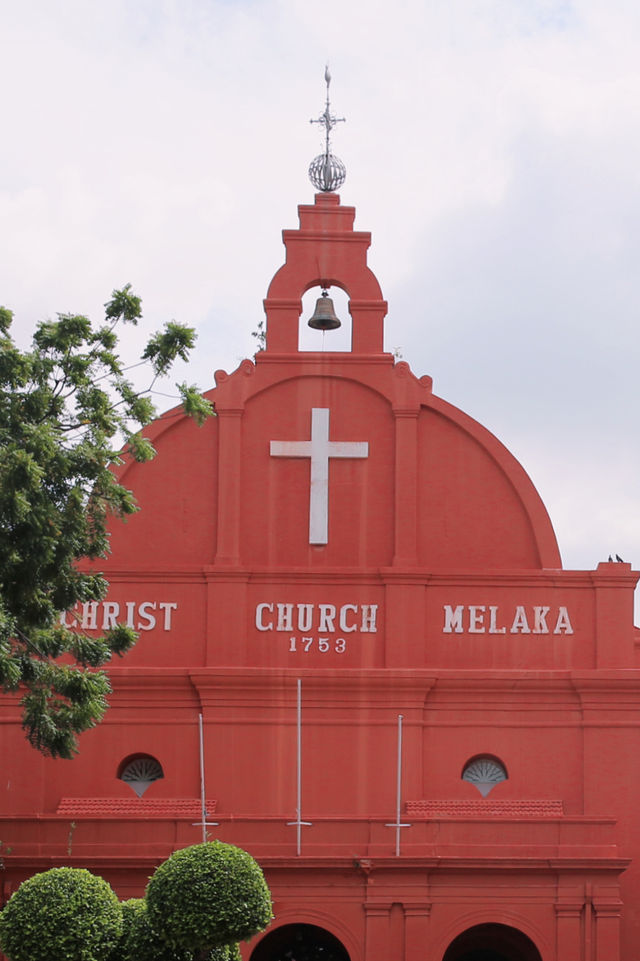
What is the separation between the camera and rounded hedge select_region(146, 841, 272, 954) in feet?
62.1

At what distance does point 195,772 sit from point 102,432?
6.06 metres

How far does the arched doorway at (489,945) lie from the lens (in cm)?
2570

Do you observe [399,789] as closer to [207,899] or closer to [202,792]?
[202,792]

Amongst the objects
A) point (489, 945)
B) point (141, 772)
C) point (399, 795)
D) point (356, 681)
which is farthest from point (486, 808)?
point (141, 772)

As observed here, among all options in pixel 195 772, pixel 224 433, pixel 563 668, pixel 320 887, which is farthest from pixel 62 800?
pixel 563 668

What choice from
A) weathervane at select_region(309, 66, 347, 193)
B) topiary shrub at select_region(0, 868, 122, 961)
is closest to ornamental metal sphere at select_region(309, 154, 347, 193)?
weathervane at select_region(309, 66, 347, 193)

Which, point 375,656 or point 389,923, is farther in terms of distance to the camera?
point 375,656

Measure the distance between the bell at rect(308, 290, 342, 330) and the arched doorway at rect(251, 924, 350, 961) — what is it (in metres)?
9.10

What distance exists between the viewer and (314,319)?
2733cm

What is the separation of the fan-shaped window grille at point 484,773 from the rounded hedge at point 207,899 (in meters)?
6.77

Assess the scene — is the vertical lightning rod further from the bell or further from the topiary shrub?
the bell

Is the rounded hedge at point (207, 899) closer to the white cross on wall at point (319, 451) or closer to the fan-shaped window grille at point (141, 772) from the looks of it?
the fan-shaped window grille at point (141, 772)

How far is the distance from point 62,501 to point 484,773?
8019 mm

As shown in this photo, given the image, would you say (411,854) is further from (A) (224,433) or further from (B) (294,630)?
(A) (224,433)
